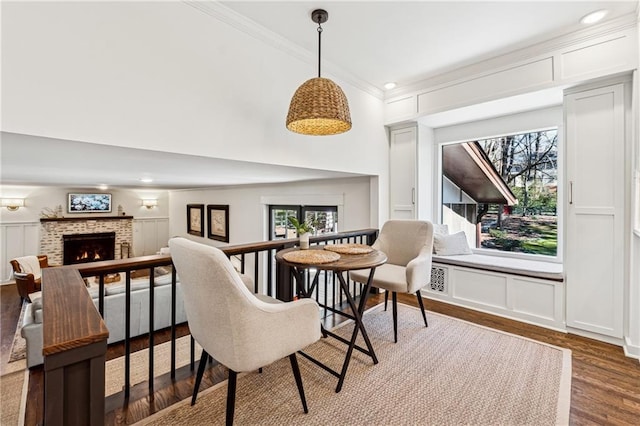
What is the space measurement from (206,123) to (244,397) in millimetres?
1830

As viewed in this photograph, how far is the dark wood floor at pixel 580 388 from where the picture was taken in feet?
5.42

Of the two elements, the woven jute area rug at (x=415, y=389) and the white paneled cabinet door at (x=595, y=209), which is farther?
the white paneled cabinet door at (x=595, y=209)

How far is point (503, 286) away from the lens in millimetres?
3104

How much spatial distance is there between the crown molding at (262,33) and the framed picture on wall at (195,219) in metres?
5.44

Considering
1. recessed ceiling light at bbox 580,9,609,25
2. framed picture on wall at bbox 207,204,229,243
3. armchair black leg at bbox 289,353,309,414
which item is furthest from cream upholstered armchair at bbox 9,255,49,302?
recessed ceiling light at bbox 580,9,609,25

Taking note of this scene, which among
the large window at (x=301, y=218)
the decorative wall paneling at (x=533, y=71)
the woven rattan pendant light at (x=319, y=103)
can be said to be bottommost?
the large window at (x=301, y=218)

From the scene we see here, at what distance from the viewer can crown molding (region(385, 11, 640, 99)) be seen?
93.4 inches

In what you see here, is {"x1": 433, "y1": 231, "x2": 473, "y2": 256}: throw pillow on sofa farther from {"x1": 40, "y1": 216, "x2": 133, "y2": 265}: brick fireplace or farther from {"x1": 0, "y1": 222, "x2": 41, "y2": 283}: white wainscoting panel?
{"x1": 0, "y1": 222, "x2": 41, "y2": 283}: white wainscoting panel

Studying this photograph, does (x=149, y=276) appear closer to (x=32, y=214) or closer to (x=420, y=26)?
(x=420, y=26)

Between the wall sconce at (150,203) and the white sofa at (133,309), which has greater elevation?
the wall sconce at (150,203)

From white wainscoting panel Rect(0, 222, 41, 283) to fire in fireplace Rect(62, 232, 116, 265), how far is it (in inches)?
20.7

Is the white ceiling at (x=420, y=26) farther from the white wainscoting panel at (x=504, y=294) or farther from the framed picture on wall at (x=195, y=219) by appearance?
the framed picture on wall at (x=195, y=219)

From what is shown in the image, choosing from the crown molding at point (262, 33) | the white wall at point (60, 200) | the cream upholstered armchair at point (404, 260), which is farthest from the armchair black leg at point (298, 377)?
the white wall at point (60, 200)

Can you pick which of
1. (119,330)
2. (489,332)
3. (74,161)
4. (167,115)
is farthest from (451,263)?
(119,330)
